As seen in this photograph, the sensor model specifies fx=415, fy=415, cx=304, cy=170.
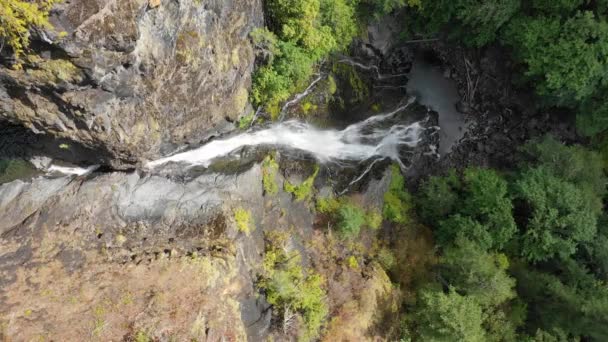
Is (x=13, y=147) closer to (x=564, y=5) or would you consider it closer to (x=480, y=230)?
(x=480, y=230)

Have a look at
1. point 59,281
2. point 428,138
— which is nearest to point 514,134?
point 428,138

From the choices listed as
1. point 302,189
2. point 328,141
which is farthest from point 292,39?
point 302,189

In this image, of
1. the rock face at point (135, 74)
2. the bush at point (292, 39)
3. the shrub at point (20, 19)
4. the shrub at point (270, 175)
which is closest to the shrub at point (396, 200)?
the shrub at point (270, 175)

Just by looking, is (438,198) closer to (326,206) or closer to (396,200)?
(396,200)

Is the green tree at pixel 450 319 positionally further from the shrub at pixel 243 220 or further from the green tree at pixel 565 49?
the green tree at pixel 565 49

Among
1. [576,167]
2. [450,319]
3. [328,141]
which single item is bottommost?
[450,319]
